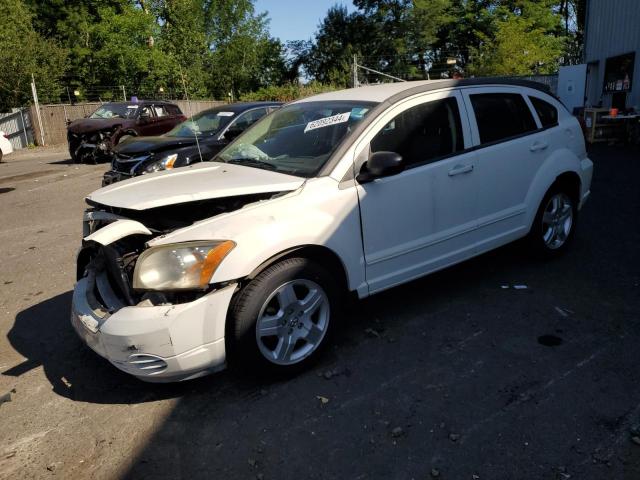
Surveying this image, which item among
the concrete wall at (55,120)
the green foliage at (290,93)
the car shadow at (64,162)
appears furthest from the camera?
the green foliage at (290,93)

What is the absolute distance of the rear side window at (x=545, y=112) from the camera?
4.66 metres

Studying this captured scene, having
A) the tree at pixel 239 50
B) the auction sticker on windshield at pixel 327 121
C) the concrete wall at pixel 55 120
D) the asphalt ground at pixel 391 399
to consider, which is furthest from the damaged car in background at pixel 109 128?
the tree at pixel 239 50

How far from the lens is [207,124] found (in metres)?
9.23

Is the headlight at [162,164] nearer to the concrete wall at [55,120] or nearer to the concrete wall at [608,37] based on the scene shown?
the concrete wall at [608,37]

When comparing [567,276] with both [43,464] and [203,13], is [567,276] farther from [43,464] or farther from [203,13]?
[203,13]

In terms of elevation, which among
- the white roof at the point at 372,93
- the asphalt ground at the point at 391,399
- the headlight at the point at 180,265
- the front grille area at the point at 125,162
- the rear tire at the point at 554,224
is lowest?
the asphalt ground at the point at 391,399

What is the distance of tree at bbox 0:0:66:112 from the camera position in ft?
78.9

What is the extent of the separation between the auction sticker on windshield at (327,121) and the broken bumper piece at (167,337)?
60.2 inches

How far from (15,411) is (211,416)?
1174 mm

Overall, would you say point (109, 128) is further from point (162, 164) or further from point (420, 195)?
point (420, 195)

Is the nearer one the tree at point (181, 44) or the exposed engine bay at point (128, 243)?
the exposed engine bay at point (128, 243)

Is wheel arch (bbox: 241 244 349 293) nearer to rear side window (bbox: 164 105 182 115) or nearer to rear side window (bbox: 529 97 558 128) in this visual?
rear side window (bbox: 529 97 558 128)

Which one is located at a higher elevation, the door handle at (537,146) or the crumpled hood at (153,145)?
the door handle at (537,146)

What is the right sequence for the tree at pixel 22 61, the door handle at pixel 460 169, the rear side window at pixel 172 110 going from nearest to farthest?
the door handle at pixel 460 169
the rear side window at pixel 172 110
the tree at pixel 22 61
